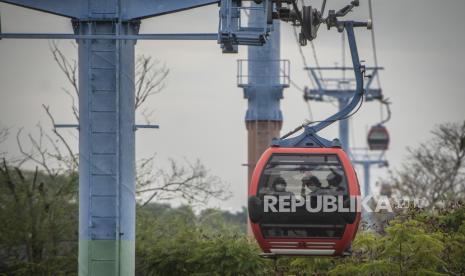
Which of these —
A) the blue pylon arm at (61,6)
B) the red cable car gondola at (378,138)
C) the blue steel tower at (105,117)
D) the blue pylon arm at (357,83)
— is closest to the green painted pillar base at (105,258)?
the blue steel tower at (105,117)

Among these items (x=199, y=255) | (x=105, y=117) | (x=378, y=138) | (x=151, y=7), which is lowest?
(x=199, y=255)

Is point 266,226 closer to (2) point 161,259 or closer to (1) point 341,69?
Result: (2) point 161,259

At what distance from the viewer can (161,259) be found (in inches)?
1590

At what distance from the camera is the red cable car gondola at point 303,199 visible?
28.9 metres

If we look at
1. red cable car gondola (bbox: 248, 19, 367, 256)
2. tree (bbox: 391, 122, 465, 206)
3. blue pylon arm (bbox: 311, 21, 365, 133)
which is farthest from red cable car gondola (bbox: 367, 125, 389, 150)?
red cable car gondola (bbox: 248, 19, 367, 256)

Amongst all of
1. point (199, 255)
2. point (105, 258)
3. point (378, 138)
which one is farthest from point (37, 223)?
point (378, 138)

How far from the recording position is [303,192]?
29.0 metres

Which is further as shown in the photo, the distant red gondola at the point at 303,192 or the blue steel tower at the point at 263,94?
the blue steel tower at the point at 263,94

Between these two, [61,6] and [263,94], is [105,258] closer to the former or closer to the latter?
[61,6]

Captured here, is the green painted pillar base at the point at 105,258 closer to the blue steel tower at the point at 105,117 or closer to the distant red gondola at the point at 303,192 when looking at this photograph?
the blue steel tower at the point at 105,117

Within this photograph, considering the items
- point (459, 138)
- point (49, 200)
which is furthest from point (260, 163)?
point (459, 138)

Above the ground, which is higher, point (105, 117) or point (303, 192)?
point (105, 117)

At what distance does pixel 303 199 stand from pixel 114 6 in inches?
220

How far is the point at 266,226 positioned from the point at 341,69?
48.5 meters
